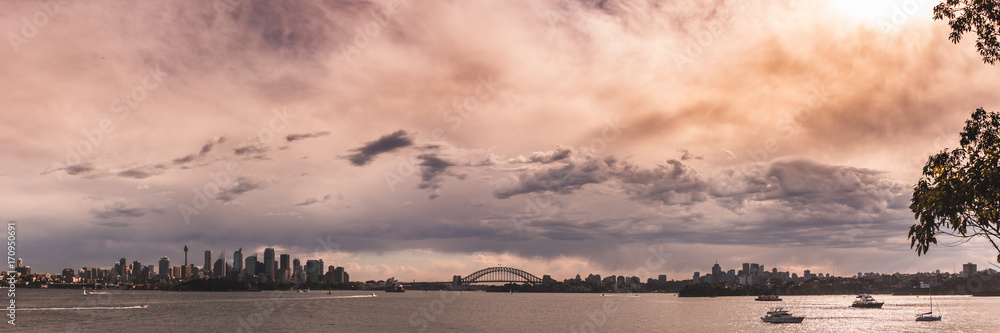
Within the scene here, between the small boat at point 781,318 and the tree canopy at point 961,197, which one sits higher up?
the tree canopy at point 961,197

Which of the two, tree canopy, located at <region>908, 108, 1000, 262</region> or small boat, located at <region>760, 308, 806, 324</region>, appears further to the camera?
small boat, located at <region>760, 308, 806, 324</region>

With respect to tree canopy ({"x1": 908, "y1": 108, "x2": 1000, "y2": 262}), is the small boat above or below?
below

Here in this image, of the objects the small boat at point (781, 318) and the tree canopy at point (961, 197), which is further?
the small boat at point (781, 318)

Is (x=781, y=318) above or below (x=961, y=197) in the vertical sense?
below

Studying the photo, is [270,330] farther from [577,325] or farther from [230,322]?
[577,325]

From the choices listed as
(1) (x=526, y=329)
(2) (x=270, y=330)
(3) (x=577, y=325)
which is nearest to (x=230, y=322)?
(2) (x=270, y=330)

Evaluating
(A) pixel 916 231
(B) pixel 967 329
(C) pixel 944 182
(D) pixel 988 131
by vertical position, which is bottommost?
(B) pixel 967 329

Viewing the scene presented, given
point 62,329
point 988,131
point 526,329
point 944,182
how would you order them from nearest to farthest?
point 944,182
point 988,131
point 62,329
point 526,329

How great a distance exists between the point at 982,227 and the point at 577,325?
413 ft

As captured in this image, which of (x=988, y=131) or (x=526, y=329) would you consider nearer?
(x=988, y=131)

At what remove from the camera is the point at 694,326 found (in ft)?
477

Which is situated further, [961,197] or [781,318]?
[781,318]

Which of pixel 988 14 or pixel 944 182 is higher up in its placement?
pixel 988 14

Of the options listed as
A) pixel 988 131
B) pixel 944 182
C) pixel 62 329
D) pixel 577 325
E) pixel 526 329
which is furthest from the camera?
pixel 577 325
